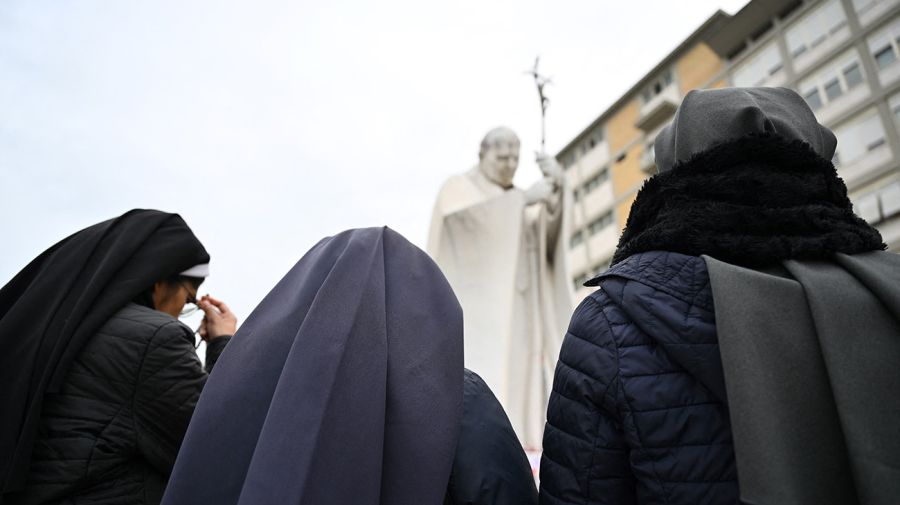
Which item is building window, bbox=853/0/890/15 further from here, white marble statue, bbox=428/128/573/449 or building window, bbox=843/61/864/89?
white marble statue, bbox=428/128/573/449

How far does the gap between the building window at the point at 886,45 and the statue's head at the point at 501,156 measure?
2120 centimetres

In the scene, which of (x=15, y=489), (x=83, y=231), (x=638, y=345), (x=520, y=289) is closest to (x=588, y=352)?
(x=638, y=345)

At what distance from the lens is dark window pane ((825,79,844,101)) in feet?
70.6

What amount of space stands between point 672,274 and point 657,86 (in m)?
33.1

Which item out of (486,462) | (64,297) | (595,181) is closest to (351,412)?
(486,462)

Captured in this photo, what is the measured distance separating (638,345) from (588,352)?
9 cm

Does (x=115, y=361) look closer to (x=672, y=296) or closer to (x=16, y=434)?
(x=16, y=434)

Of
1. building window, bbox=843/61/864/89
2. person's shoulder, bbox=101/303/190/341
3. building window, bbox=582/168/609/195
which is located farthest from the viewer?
building window, bbox=582/168/609/195

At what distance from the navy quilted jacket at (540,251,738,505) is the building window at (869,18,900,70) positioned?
24653 mm

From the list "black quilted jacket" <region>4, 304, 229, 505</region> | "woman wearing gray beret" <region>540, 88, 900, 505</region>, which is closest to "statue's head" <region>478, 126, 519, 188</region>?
"black quilted jacket" <region>4, 304, 229, 505</region>

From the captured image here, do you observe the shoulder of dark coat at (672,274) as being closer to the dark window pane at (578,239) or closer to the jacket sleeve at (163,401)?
the jacket sleeve at (163,401)

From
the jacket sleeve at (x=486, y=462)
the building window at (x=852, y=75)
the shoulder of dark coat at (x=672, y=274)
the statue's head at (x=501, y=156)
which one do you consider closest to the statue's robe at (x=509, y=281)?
the statue's head at (x=501, y=156)

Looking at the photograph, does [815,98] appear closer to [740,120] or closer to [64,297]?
[740,120]

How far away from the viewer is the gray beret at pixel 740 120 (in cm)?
109
